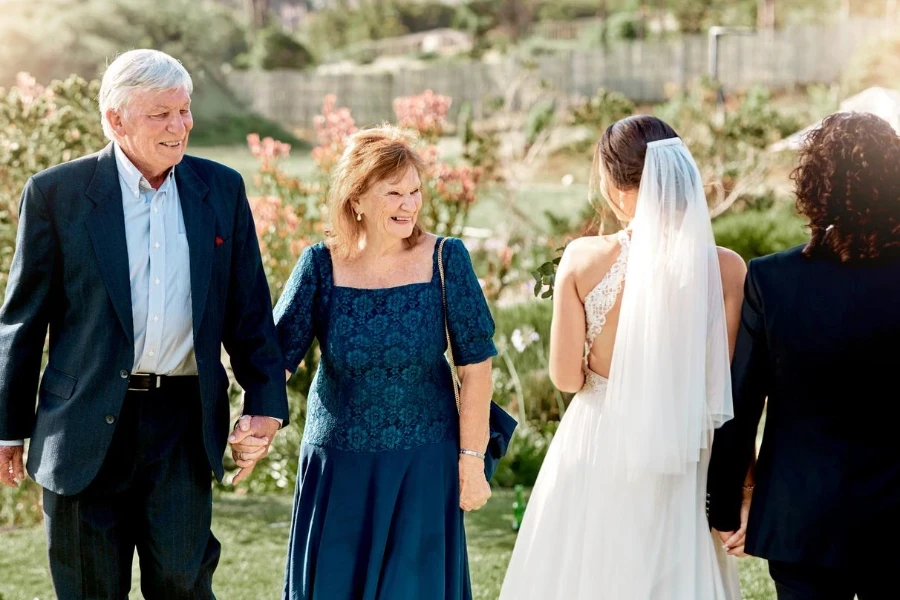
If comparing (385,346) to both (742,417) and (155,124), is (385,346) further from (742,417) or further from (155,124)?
(742,417)

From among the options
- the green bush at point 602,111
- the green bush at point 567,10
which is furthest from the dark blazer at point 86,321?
the green bush at point 567,10

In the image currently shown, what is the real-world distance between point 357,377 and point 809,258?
1.31m

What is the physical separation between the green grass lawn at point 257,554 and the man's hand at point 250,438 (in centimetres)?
161

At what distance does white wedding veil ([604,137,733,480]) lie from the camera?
314 centimetres

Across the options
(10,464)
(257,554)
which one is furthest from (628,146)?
(257,554)

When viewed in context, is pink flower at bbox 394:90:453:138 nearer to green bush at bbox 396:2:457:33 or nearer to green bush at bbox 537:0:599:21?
green bush at bbox 537:0:599:21

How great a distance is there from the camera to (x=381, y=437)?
10.6 feet

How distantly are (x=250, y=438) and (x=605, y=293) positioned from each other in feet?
3.67

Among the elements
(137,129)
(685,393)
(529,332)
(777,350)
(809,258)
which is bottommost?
(529,332)

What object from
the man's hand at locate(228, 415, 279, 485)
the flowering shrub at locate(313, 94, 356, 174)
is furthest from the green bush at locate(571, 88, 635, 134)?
the man's hand at locate(228, 415, 279, 485)

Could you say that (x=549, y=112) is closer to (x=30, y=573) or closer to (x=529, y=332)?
(x=529, y=332)

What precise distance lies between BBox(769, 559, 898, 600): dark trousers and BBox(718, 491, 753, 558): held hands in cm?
27

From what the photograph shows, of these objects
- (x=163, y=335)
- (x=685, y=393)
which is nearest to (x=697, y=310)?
(x=685, y=393)

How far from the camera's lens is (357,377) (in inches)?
128
